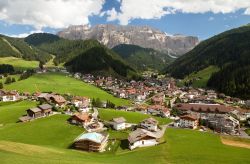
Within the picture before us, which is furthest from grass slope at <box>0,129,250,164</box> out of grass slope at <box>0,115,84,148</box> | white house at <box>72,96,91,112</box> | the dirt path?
white house at <box>72,96,91,112</box>

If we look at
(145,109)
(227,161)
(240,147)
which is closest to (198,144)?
(240,147)

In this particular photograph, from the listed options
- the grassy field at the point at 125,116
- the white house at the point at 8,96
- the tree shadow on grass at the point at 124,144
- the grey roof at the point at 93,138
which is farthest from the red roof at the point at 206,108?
the grey roof at the point at 93,138

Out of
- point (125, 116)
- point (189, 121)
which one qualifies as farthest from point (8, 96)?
point (189, 121)

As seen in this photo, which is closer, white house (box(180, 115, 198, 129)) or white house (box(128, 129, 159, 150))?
white house (box(128, 129, 159, 150))

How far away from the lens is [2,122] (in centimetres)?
11269

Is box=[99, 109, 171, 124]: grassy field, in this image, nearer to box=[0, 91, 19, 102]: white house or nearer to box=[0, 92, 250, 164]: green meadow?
box=[0, 92, 250, 164]: green meadow

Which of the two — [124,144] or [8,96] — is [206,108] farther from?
[8,96]

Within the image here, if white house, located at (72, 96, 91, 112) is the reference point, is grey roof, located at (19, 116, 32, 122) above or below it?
below

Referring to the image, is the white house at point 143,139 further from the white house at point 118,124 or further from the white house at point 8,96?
the white house at point 8,96

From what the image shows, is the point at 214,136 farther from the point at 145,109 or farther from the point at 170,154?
the point at 145,109

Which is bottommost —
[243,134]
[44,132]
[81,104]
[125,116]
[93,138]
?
A: [243,134]

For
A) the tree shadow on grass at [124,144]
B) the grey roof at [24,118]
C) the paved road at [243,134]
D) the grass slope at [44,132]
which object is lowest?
the paved road at [243,134]

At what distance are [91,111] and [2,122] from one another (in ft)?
127

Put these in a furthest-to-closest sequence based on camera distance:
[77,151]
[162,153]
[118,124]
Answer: [118,124] → [77,151] → [162,153]
